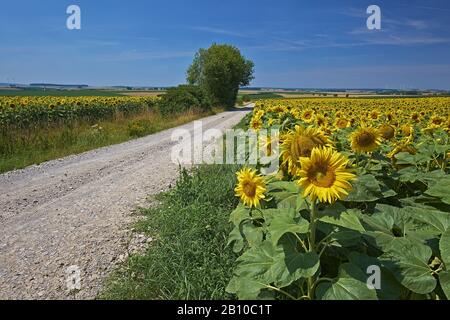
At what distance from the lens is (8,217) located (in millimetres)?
5566

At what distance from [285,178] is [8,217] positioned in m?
4.23

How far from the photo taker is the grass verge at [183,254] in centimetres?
324

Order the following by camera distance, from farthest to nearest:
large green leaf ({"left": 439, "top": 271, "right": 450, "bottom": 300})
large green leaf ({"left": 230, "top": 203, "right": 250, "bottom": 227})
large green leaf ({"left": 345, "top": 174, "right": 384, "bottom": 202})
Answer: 1. large green leaf ({"left": 230, "top": 203, "right": 250, "bottom": 227})
2. large green leaf ({"left": 345, "top": 174, "right": 384, "bottom": 202})
3. large green leaf ({"left": 439, "top": 271, "right": 450, "bottom": 300})

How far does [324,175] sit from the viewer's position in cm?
195

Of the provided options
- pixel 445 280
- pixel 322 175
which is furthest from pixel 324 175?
pixel 445 280


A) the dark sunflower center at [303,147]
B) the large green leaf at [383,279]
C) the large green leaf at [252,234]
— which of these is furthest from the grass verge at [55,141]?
the large green leaf at [383,279]

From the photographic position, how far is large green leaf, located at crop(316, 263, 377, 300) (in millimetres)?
1917

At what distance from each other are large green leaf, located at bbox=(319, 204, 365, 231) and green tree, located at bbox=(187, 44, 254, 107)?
48.0m

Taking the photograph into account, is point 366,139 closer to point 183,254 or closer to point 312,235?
point 312,235

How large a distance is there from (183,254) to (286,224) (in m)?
1.80

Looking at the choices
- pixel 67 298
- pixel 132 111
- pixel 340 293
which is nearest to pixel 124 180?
pixel 67 298

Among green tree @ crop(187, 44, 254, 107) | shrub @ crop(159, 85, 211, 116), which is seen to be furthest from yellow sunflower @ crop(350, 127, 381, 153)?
green tree @ crop(187, 44, 254, 107)

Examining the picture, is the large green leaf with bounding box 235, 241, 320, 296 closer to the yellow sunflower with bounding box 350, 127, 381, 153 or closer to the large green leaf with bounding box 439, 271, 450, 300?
the large green leaf with bounding box 439, 271, 450, 300

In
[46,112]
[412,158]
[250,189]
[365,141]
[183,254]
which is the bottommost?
[183,254]
